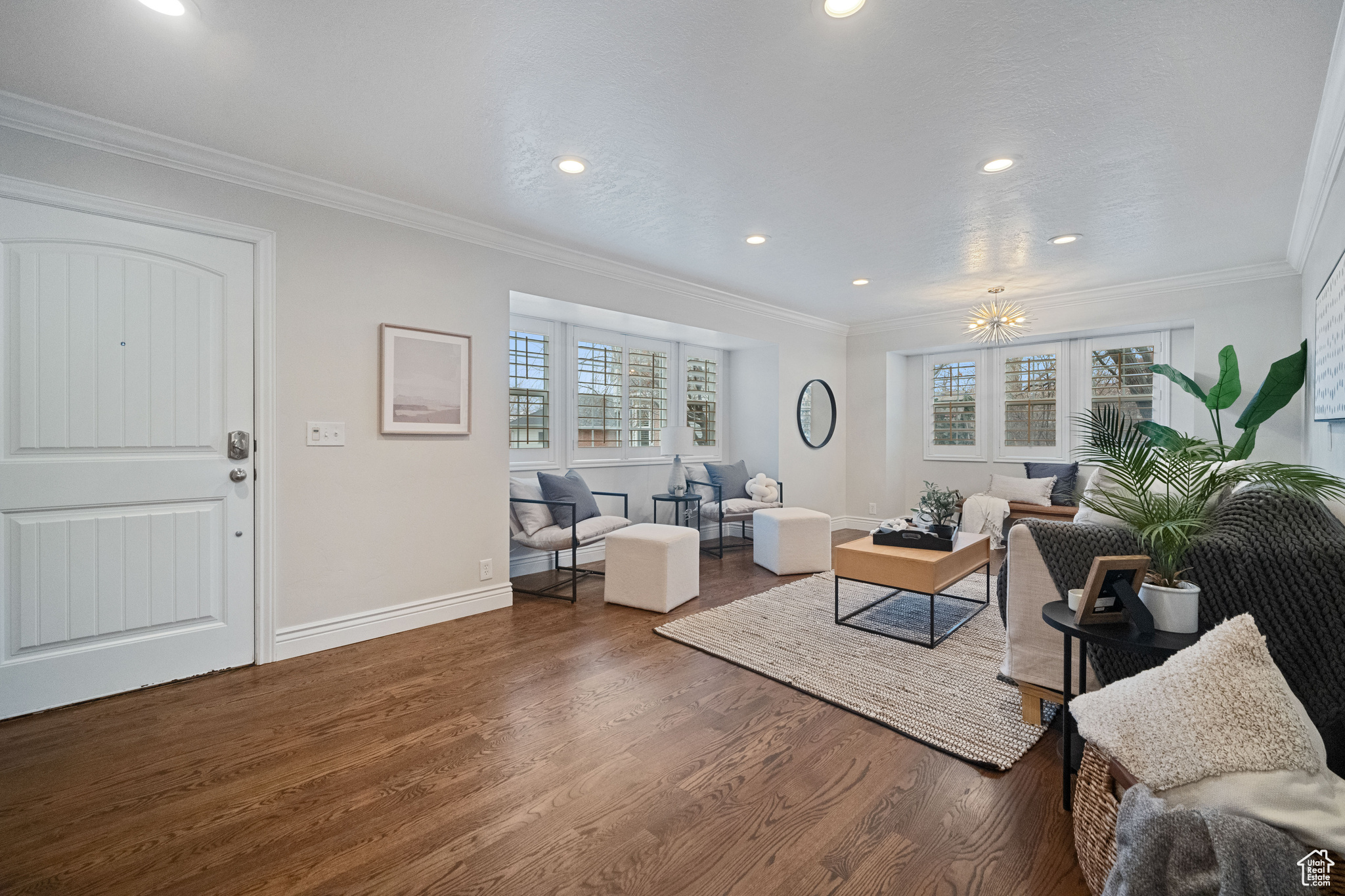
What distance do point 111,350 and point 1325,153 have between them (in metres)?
5.28

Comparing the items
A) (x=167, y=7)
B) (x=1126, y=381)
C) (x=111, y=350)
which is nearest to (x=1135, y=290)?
(x=1126, y=381)

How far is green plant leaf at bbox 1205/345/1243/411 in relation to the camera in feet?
13.8

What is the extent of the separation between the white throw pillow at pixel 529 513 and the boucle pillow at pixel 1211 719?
3.36 m

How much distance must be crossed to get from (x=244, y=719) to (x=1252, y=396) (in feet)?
21.1

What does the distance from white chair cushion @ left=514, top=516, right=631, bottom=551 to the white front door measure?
5.31 ft

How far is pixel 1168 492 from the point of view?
6.16 ft

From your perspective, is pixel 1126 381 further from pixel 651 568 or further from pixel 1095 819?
pixel 1095 819

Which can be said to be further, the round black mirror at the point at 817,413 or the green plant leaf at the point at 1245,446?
the round black mirror at the point at 817,413

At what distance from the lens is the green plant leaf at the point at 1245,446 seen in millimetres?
3881

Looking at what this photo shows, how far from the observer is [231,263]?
9.15ft

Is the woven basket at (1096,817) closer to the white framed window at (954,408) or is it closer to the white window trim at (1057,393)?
the white window trim at (1057,393)

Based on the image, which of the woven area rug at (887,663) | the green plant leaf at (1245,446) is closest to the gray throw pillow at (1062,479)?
the green plant leaf at (1245,446)

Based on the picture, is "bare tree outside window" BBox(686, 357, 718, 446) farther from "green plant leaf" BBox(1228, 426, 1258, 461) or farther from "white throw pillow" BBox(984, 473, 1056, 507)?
"green plant leaf" BBox(1228, 426, 1258, 461)

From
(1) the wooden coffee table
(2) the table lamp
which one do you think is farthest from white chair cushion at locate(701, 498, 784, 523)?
(1) the wooden coffee table
